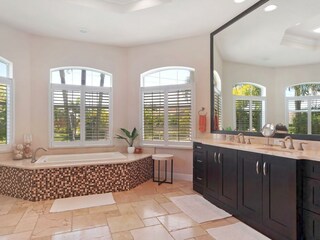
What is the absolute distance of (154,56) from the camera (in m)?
4.88

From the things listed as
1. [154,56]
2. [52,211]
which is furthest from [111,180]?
[154,56]

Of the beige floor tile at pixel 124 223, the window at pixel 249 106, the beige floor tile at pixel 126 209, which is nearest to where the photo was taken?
the beige floor tile at pixel 124 223

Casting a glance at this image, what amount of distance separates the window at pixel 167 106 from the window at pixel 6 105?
2.62 metres

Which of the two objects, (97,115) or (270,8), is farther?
(97,115)

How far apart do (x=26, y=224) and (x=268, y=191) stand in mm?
2899

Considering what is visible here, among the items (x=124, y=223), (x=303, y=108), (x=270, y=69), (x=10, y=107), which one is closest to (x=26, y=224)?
(x=124, y=223)

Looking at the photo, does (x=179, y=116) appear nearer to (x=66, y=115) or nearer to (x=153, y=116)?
(x=153, y=116)

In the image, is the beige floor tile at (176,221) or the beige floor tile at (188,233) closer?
the beige floor tile at (188,233)

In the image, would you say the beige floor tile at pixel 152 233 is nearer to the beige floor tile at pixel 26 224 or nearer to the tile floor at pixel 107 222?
the tile floor at pixel 107 222

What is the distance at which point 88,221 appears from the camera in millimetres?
2734

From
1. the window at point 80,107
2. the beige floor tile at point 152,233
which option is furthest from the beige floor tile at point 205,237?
the window at point 80,107

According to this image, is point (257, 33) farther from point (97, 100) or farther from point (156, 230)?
point (97, 100)

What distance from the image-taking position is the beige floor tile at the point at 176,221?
2.62 m

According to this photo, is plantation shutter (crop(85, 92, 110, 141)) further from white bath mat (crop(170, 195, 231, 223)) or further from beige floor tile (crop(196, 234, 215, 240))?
beige floor tile (crop(196, 234, 215, 240))
